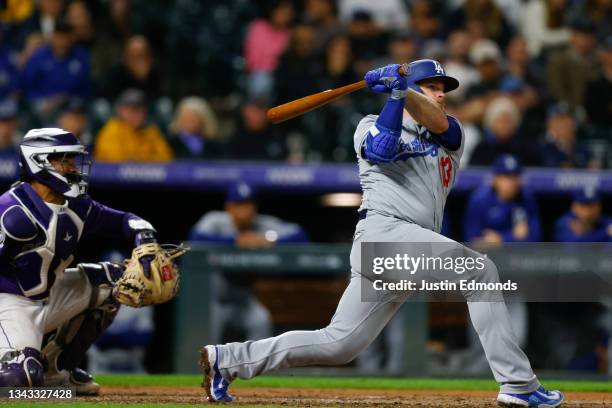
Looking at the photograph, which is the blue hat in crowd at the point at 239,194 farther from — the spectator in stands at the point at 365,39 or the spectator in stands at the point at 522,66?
the spectator in stands at the point at 522,66

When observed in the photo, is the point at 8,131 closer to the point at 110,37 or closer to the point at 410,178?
the point at 110,37

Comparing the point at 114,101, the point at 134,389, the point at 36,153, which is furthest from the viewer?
→ the point at 114,101

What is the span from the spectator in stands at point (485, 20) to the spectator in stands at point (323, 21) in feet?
4.09

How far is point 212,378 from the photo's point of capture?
5457 mm

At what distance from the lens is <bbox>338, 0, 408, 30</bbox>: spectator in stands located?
38.2ft

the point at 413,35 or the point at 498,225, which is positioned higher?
the point at 413,35

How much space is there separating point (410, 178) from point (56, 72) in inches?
224

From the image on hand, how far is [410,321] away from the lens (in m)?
8.57

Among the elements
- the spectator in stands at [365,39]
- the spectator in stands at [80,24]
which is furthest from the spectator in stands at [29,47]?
the spectator in stands at [365,39]

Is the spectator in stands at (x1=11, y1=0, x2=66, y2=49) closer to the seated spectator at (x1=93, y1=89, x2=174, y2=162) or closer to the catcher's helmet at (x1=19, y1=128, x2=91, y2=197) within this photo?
the seated spectator at (x1=93, y1=89, x2=174, y2=162)

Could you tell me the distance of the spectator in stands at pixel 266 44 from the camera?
35.6ft

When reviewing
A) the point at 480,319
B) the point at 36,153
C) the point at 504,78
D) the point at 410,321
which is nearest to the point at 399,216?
the point at 480,319

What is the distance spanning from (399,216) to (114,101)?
5.37 m

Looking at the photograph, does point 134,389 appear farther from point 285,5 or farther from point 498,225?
point 285,5
